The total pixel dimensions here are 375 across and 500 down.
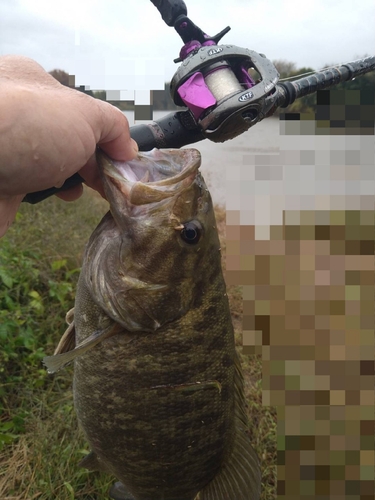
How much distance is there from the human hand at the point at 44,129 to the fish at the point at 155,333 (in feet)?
0.40

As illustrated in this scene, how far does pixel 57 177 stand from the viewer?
140 centimetres

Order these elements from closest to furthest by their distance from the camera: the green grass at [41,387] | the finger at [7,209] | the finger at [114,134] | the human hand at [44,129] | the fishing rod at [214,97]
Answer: the human hand at [44,129] → the finger at [114,134] → the finger at [7,209] → the fishing rod at [214,97] → the green grass at [41,387]

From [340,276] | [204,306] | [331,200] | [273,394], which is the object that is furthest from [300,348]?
[331,200]

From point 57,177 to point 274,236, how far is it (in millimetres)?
1782

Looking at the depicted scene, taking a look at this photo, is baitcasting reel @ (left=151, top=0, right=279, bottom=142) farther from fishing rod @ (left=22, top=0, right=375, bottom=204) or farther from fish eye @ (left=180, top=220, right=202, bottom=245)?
fish eye @ (left=180, top=220, right=202, bottom=245)

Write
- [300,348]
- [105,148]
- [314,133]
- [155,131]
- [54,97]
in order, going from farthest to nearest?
1. [314,133]
2. [300,348]
3. [155,131]
4. [105,148]
5. [54,97]

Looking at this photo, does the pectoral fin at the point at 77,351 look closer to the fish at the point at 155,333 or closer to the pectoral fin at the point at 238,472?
the fish at the point at 155,333

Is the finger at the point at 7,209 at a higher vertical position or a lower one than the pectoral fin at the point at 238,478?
higher

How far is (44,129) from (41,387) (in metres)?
2.72

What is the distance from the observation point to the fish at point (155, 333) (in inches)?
59.4

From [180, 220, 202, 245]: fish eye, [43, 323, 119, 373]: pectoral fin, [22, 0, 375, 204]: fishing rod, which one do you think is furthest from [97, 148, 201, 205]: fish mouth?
[43, 323, 119, 373]: pectoral fin

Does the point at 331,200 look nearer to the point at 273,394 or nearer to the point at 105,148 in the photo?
the point at 273,394

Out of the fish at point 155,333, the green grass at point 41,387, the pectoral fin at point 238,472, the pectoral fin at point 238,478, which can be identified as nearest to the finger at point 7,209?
the fish at point 155,333

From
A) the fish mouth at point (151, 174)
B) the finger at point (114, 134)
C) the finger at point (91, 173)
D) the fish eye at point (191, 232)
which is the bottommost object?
the fish eye at point (191, 232)
